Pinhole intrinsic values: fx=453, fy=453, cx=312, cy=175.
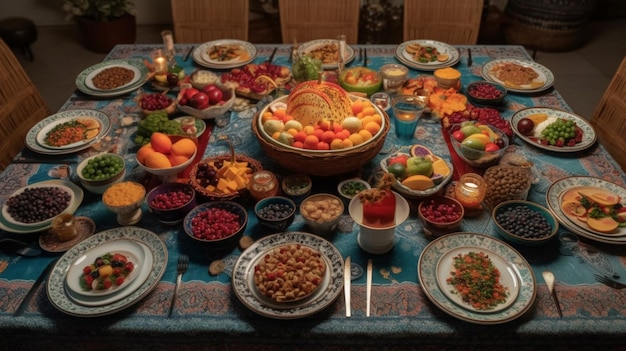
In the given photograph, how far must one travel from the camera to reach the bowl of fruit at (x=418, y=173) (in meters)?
1.75

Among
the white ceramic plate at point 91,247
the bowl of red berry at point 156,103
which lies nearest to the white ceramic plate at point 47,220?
the white ceramic plate at point 91,247

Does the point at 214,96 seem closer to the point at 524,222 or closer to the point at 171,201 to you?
the point at 171,201

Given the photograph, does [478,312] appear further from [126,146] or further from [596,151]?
[126,146]

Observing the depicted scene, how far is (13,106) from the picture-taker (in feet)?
7.79

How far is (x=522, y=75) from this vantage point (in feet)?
8.34

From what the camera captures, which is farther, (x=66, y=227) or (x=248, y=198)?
(x=248, y=198)

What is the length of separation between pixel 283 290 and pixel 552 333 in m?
0.79

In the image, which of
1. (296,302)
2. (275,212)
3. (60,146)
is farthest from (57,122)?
(296,302)

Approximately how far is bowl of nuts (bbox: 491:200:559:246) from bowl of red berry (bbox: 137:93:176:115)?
157 centimetres

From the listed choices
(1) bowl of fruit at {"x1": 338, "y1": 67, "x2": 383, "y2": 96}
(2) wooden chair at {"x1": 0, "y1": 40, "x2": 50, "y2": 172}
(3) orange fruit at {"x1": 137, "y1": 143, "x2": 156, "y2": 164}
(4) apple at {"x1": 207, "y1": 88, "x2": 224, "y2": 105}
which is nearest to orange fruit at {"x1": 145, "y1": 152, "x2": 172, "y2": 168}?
(3) orange fruit at {"x1": 137, "y1": 143, "x2": 156, "y2": 164}

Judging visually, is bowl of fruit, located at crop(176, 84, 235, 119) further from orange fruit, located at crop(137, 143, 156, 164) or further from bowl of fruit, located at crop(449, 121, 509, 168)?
bowl of fruit, located at crop(449, 121, 509, 168)

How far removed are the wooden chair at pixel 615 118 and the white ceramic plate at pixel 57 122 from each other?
2.50 m

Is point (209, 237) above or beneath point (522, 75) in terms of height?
beneath

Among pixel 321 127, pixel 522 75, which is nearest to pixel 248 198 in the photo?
pixel 321 127
